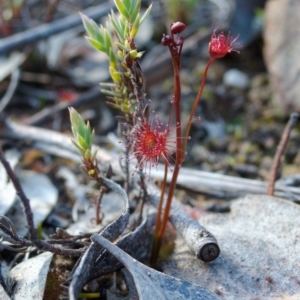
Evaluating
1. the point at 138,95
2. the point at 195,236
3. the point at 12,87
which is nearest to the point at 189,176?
the point at 195,236

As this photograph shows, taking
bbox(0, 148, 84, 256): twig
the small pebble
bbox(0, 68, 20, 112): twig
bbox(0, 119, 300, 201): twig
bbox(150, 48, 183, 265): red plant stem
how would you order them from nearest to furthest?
bbox(0, 148, 84, 256): twig
bbox(150, 48, 183, 265): red plant stem
bbox(0, 119, 300, 201): twig
bbox(0, 68, 20, 112): twig
the small pebble

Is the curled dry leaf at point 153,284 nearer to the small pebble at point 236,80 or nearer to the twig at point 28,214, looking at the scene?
the twig at point 28,214

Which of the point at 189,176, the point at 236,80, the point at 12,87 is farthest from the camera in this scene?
the point at 236,80

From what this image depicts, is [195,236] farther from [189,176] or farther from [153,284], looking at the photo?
[189,176]

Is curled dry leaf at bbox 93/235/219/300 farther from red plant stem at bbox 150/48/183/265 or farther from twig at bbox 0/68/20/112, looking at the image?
twig at bbox 0/68/20/112

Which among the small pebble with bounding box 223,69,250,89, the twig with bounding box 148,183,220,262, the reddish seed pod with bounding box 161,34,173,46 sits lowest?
the small pebble with bounding box 223,69,250,89

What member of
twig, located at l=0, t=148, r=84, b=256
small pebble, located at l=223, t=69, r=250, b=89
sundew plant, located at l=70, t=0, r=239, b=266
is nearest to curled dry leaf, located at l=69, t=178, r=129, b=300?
twig, located at l=0, t=148, r=84, b=256

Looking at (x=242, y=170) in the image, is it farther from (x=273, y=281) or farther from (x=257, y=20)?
(x=257, y=20)

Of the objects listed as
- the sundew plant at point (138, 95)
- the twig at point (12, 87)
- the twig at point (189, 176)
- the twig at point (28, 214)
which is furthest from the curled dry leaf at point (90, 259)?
the twig at point (12, 87)
